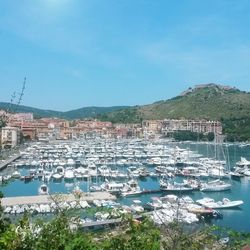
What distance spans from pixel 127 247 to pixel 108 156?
45412 millimetres

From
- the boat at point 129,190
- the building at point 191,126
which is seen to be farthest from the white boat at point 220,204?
the building at point 191,126

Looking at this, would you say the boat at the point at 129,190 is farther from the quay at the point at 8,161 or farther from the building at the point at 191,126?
the building at the point at 191,126

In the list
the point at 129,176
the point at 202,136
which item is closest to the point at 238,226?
the point at 129,176

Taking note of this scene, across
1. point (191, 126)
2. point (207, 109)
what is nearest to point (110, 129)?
point (191, 126)

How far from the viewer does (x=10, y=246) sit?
315cm

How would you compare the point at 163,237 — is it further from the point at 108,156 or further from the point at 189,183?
the point at 108,156

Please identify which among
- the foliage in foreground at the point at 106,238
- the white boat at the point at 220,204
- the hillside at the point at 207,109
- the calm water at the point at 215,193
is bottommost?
the calm water at the point at 215,193

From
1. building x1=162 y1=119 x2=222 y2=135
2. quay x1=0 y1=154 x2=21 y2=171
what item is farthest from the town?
quay x1=0 y1=154 x2=21 y2=171

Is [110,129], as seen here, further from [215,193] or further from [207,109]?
[215,193]

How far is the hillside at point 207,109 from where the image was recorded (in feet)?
268

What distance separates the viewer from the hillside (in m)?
81.6

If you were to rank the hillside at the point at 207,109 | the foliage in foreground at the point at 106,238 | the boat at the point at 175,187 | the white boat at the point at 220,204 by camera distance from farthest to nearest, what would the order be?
the hillside at the point at 207,109, the boat at the point at 175,187, the white boat at the point at 220,204, the foliage in foreground at the point at 106,238

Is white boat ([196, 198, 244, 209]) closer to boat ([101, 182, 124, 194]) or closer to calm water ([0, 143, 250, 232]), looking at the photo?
calm water ([0, 143, 250, 232])

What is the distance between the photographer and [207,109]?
103500 mm
